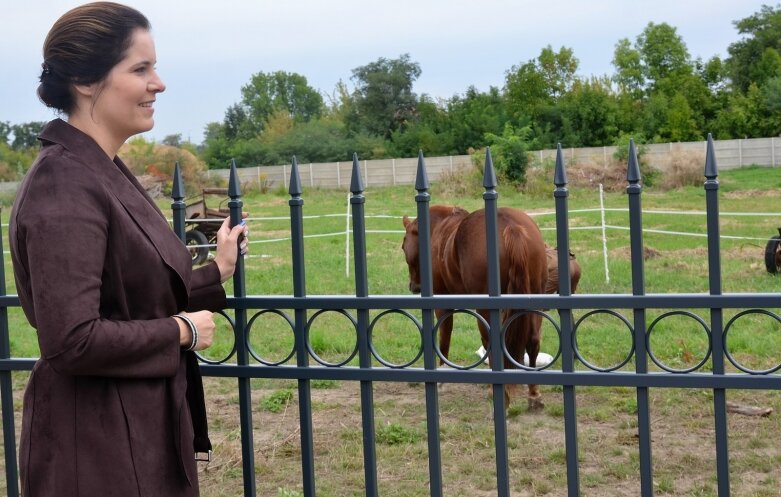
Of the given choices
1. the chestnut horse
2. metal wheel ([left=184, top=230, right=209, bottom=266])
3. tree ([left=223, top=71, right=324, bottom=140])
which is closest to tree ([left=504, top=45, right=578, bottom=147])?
tree ([left=223, top=71, right=324, bottom=140])

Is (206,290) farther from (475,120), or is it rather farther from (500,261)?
(475,120)

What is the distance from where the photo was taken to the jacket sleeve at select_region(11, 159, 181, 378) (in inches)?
74.6

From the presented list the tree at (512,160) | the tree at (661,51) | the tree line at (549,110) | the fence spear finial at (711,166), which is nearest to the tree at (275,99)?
the tree line at (549,110)

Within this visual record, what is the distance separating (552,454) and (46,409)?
3.45 m

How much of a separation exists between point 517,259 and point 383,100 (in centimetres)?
4660

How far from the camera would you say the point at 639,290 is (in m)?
2.52

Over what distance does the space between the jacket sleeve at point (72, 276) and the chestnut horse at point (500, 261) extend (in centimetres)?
304

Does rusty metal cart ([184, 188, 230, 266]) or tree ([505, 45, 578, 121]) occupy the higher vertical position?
tree ([505, 45, 578, 121])

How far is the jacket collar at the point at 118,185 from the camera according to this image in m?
2.06

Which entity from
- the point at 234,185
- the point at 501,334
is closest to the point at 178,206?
the point at 234,185

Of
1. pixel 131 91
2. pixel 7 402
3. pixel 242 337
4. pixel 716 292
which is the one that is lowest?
pixel 7 402

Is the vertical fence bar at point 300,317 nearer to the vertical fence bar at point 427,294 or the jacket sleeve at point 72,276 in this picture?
the vertical fence bar at point 427,294

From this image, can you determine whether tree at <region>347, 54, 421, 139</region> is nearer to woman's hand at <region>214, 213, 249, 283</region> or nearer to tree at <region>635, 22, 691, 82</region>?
tree at <region>635, 22, 691, 82</region>

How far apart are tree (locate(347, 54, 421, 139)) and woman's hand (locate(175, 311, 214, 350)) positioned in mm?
46893
